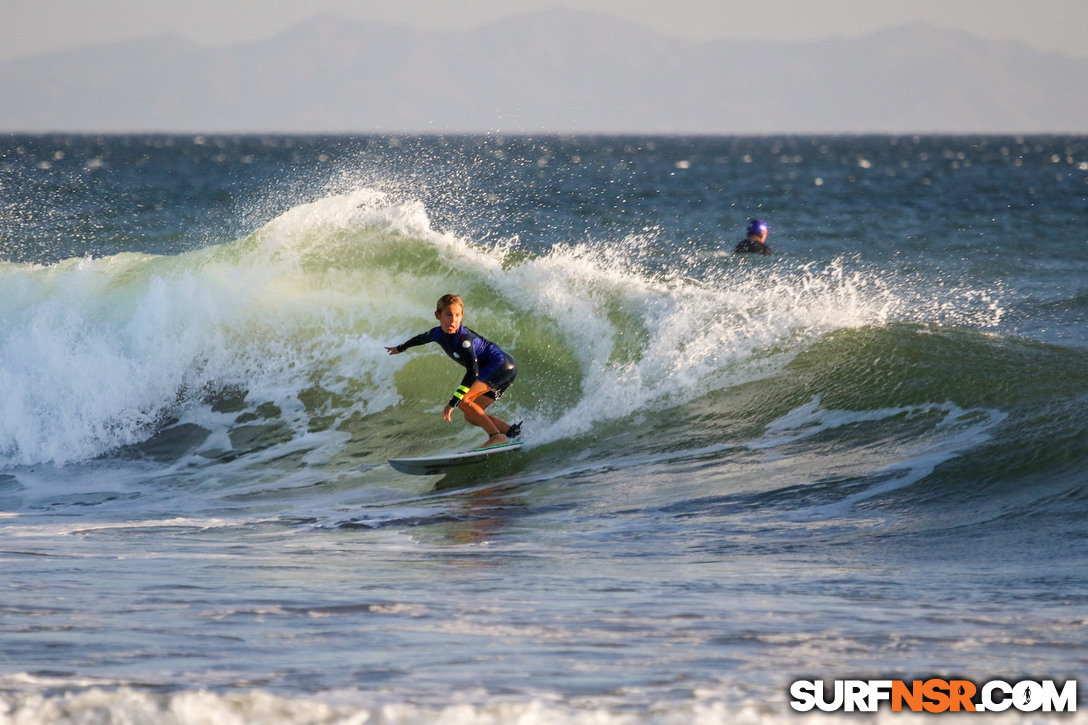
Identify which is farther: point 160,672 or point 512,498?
point 512,498

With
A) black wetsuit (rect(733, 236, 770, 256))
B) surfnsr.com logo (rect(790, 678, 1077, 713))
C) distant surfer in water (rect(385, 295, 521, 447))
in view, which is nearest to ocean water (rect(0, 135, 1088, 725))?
surfnsr.com logo (rect(790, 678, 1077, 713))

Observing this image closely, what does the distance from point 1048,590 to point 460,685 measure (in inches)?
120

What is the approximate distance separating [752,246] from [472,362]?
13250 mm

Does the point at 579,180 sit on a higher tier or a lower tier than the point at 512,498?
higher

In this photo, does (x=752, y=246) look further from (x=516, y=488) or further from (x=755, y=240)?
(x=516, y=488)

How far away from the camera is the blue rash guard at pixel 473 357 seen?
871 cm

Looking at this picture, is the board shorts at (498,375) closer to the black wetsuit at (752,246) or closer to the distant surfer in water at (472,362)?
the distant surfer in water at (472,362)

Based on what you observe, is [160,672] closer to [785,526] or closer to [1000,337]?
[785,526]

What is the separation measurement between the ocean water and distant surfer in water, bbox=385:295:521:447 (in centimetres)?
48

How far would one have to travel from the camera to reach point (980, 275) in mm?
20500

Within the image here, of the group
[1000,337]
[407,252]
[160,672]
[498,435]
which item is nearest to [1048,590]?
[160,672]

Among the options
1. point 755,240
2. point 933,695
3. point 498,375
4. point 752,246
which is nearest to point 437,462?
point 498,375

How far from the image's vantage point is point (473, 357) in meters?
8.71

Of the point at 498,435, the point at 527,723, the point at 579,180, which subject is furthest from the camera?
the point at 579,180
